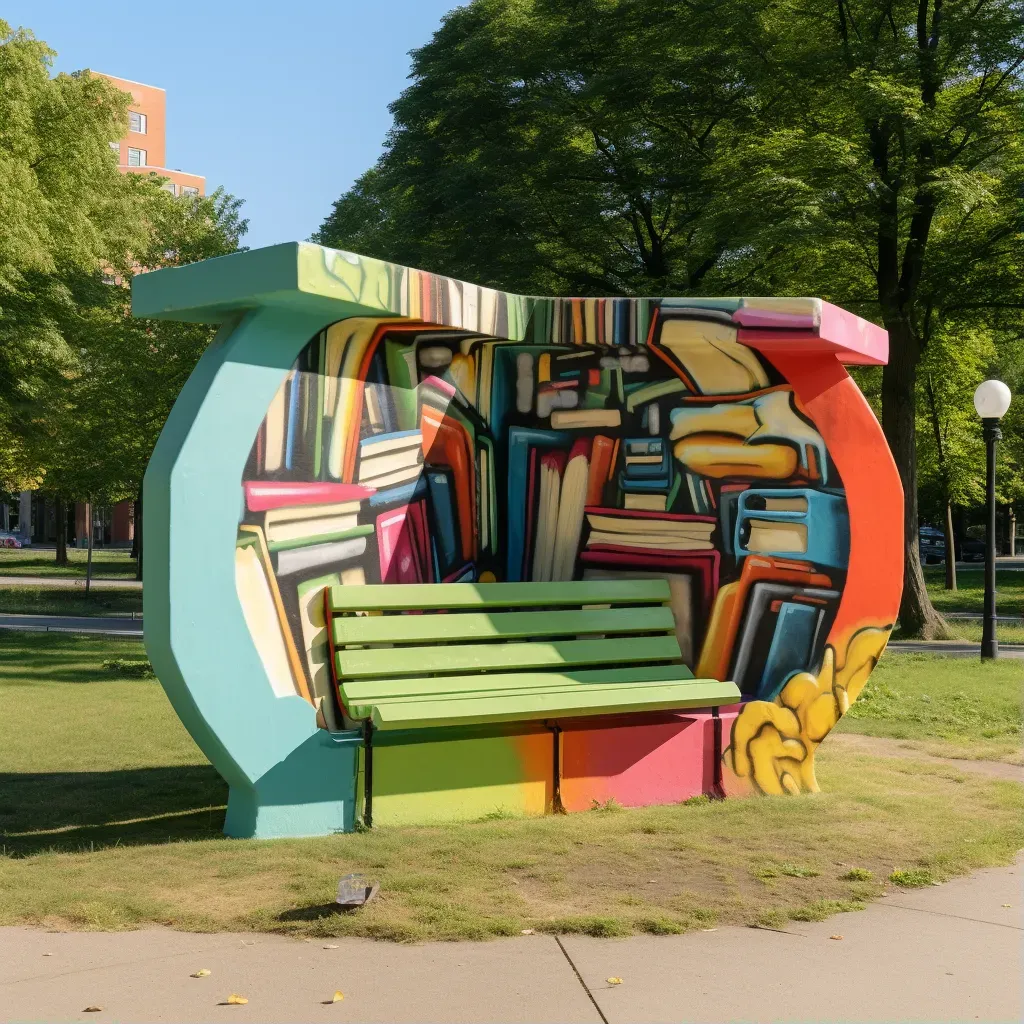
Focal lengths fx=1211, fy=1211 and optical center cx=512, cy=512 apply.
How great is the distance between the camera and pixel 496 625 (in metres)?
7.56

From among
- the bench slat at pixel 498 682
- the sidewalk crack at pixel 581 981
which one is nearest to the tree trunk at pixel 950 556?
the bench slat at pixel 498 682

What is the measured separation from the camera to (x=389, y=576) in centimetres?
759

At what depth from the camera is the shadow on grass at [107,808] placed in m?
6.62

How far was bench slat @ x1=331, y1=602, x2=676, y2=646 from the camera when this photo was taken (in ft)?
22.8

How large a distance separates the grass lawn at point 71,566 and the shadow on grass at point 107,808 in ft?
91.9

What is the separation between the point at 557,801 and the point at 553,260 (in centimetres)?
1651

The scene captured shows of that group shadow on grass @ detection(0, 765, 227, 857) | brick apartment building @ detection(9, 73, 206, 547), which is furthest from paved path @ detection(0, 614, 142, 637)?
brick apartment building @ detection(9, 73, 206, 547)

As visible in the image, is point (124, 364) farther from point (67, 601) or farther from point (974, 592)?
point (974, 592)

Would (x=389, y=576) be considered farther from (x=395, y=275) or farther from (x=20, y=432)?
(x=20, y=432)

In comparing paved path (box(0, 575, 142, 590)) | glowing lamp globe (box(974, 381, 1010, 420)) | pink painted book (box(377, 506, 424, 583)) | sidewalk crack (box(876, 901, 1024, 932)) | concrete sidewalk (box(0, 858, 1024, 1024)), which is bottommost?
sidewalk crack (box(876, 901, 1024, 932))

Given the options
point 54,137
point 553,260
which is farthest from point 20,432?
point 553,260

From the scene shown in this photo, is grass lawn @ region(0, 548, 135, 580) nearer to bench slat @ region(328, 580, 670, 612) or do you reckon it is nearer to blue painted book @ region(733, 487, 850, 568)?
bench slat @ region(328, 580, 670, 612)

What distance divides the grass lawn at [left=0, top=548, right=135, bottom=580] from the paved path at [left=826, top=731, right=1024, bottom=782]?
28828mm

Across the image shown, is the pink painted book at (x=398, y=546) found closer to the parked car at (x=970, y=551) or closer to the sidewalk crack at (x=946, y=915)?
the sidewalk crack at (x=946, y=915)
